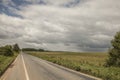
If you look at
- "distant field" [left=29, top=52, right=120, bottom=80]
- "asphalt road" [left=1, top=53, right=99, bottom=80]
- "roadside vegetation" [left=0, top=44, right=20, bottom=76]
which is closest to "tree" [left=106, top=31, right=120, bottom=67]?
"distant field" [left=29, top=52, right=120, bottom=80]

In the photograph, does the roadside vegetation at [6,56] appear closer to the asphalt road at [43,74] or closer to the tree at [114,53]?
the asphalt road at [43,74]

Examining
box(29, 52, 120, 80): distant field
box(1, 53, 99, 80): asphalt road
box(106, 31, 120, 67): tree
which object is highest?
box(106, 31, 120, 67): tree

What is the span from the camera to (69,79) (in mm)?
17141

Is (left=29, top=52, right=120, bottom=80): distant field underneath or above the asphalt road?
above

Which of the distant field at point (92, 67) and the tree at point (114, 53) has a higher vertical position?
the tree at point (114, 53)

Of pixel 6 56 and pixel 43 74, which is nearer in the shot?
pixel 43 74

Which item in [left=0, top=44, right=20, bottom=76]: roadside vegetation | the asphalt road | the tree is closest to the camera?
the asphalt road

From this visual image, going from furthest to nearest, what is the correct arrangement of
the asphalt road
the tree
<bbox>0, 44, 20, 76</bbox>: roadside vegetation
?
1. the tree
2. <bbox>0, 44, 20, 76</bbox>: roadside vegetation
3. the asphalt road

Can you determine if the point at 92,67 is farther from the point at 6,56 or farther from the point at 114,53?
the point at 6,56

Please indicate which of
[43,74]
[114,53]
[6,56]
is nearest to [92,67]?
[43,74]

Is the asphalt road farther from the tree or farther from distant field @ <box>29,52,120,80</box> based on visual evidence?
the tree

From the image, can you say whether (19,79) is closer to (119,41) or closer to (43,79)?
(43,79)

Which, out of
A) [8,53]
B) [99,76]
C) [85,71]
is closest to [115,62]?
[85,71]

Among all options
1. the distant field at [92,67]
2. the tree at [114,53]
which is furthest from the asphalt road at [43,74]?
the tree at [114,53]
